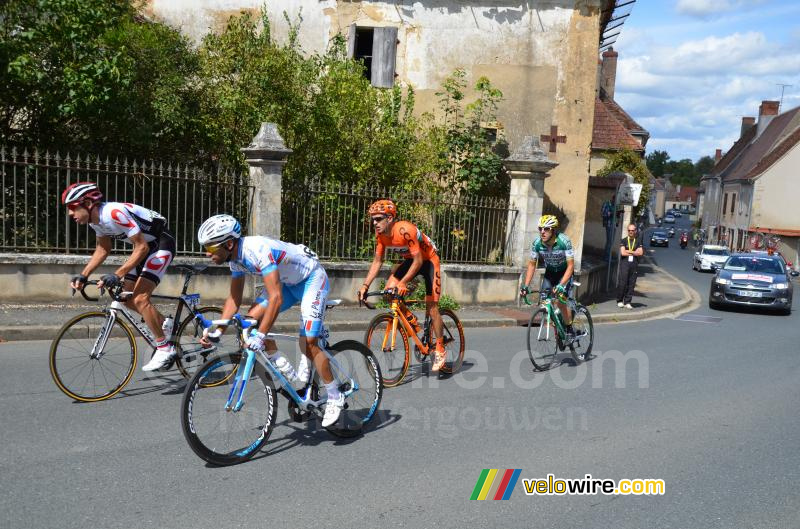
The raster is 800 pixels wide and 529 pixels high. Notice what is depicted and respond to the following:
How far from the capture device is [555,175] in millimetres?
16688

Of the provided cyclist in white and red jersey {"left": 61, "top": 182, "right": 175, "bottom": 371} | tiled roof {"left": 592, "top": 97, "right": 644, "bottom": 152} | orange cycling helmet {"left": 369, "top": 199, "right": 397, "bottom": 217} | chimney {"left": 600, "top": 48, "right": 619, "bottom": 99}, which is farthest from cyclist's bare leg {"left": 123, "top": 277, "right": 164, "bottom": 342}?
chimney {"left": 600, "top": 48, "right": 619, "bottom": 99}

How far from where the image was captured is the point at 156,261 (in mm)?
6500

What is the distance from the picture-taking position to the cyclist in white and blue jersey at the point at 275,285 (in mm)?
4793

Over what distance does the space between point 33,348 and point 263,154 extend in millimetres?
4669

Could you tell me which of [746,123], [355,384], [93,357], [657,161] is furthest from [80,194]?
[657,161]

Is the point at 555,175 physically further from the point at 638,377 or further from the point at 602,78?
the point at 602,78

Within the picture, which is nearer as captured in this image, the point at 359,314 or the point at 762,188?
the point at 359,314

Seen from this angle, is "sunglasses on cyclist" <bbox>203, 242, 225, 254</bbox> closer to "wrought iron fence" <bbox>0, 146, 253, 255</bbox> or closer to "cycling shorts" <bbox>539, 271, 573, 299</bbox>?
"cycling shorts" <bbox>539, 271, 573, 299</bbox>

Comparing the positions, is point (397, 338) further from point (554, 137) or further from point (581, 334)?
point (554, 137)

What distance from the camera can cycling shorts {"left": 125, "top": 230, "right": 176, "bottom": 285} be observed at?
6465mm

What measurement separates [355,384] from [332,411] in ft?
1.12

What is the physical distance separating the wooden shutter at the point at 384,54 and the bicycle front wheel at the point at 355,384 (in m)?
12.2

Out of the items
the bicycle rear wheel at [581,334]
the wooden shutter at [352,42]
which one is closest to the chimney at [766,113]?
the wooden shutter at [352,42]

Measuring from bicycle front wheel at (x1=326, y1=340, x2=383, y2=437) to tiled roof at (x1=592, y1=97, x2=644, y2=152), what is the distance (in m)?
32.2
